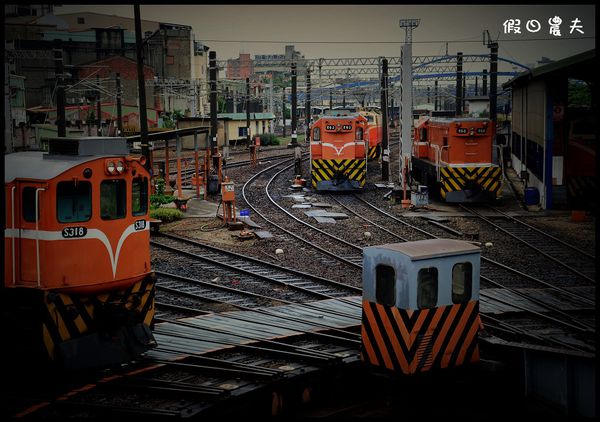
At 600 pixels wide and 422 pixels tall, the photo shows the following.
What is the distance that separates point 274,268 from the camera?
16203mm

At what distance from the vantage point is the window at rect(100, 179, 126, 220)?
9070mm

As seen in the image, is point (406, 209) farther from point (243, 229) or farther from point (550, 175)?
point (243, 229)

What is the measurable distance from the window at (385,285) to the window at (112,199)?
3139 millimetres

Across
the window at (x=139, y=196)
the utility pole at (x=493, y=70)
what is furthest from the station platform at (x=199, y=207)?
the window at (x=139, y=196)

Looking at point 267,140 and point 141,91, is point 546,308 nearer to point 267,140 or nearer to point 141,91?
point 141,91

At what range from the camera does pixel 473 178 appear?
2575 cm

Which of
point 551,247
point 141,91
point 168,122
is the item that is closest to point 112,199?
point 551,247

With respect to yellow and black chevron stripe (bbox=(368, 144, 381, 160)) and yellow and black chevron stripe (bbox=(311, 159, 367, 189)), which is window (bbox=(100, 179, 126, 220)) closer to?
yellow and black chevron stripe (bbox=(311, 159, 367, 189))

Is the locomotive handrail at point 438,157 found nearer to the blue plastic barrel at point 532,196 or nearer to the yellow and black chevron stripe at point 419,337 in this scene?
the blue plastic barrel at point 532,196

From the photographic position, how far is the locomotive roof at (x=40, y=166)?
8.69 meters

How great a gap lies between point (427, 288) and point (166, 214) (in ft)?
49.5

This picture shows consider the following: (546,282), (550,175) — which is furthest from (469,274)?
(550,175)

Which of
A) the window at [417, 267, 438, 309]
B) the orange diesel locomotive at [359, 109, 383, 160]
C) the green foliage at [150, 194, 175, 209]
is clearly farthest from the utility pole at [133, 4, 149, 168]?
the orange diesel locomotive at [359, 109, 383, 160]

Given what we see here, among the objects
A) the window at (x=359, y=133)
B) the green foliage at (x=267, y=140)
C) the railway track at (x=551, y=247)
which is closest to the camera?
the railway track at (x=551, y=247)
